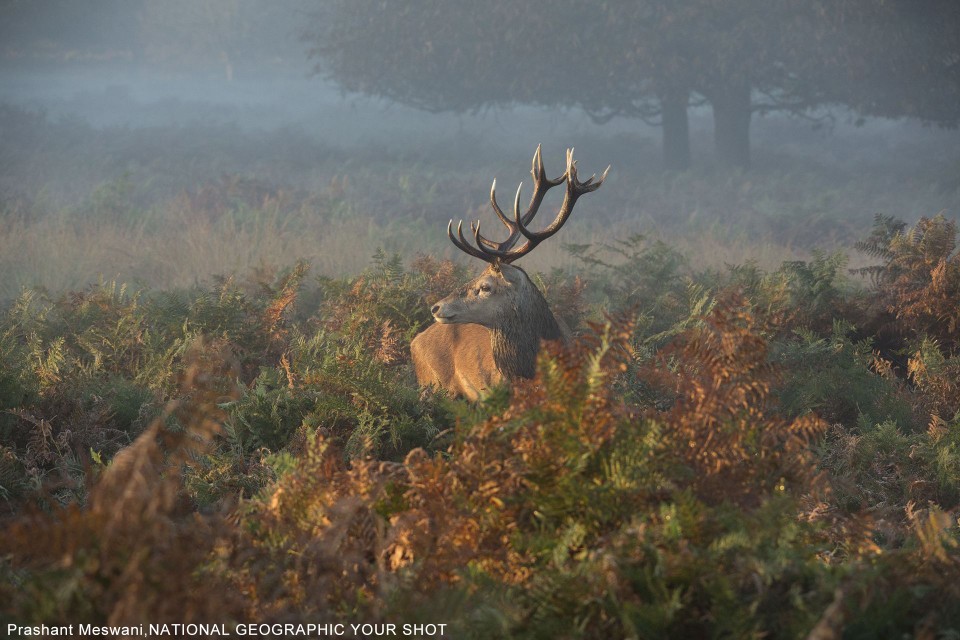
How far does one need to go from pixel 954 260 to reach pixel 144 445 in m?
6.65

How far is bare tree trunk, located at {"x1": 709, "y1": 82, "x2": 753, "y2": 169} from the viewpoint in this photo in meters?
28.1

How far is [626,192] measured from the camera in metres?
25.3

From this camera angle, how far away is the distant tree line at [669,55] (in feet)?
79.4

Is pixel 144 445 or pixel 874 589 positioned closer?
pixel 144 445

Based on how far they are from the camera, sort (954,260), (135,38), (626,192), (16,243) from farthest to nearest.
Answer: (135,38)
(626,192)
(16,243)
(954,260)

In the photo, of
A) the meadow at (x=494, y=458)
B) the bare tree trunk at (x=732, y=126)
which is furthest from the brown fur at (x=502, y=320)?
the bare tree trunk at (x=732, y=126)

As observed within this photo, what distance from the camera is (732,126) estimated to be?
28.6 m

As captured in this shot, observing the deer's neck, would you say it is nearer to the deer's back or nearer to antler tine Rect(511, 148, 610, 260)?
the deer's back

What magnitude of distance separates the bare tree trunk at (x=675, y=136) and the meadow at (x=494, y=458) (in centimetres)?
1937

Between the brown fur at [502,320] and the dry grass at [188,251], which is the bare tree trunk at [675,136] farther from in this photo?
the brown fur at [502,320]

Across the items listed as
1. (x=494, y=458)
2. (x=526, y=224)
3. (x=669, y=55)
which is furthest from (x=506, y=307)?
(x=669, y=55)

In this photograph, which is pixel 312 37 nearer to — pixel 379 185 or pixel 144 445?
pixel 379 185

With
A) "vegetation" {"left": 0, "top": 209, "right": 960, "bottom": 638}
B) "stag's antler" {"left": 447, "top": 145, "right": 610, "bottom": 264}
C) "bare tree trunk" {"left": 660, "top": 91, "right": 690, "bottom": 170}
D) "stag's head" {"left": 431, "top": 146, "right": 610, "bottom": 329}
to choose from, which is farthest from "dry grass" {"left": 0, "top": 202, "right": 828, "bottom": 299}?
"bare tree trunk" {"left": 660, "top": 91, "right": 690, "bottom": 170}

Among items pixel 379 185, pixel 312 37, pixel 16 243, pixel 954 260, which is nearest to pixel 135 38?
pixel 312 37
